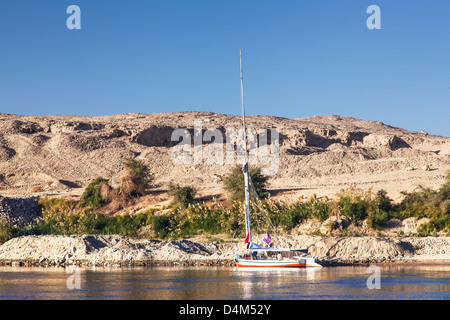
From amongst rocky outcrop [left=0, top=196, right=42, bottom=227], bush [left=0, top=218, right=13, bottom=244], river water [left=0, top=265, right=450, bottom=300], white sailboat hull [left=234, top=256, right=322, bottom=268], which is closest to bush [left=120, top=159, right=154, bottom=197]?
rocky outcrop [left=0, top=196, right=42, bottom=227]

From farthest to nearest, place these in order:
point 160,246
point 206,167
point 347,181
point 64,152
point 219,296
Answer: point 64,152 < point 206,167 < point 347,181 < point 160,246 < point 219,296

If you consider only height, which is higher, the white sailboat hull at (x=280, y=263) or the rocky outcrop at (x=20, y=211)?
the rocky outcrop at (x=20, y=211)

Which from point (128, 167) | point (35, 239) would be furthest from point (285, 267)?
point (128, 167)

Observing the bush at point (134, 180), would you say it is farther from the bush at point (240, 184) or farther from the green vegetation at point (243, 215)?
the bush at point (240, 184)

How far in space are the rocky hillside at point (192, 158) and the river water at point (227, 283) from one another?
14121mm

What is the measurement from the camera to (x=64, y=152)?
71.1 m

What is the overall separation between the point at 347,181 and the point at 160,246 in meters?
20.4

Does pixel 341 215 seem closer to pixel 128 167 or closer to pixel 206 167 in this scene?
pixel 128 167

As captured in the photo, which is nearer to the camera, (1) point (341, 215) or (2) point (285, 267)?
(2) point (285, 267)

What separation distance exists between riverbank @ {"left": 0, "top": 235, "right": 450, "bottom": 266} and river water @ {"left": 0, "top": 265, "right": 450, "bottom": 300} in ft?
6.27

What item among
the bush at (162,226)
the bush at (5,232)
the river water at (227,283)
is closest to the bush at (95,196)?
the bush at (5,232)

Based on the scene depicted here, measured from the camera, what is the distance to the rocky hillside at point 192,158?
4931 cm

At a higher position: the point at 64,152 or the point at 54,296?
the point at 64,152
